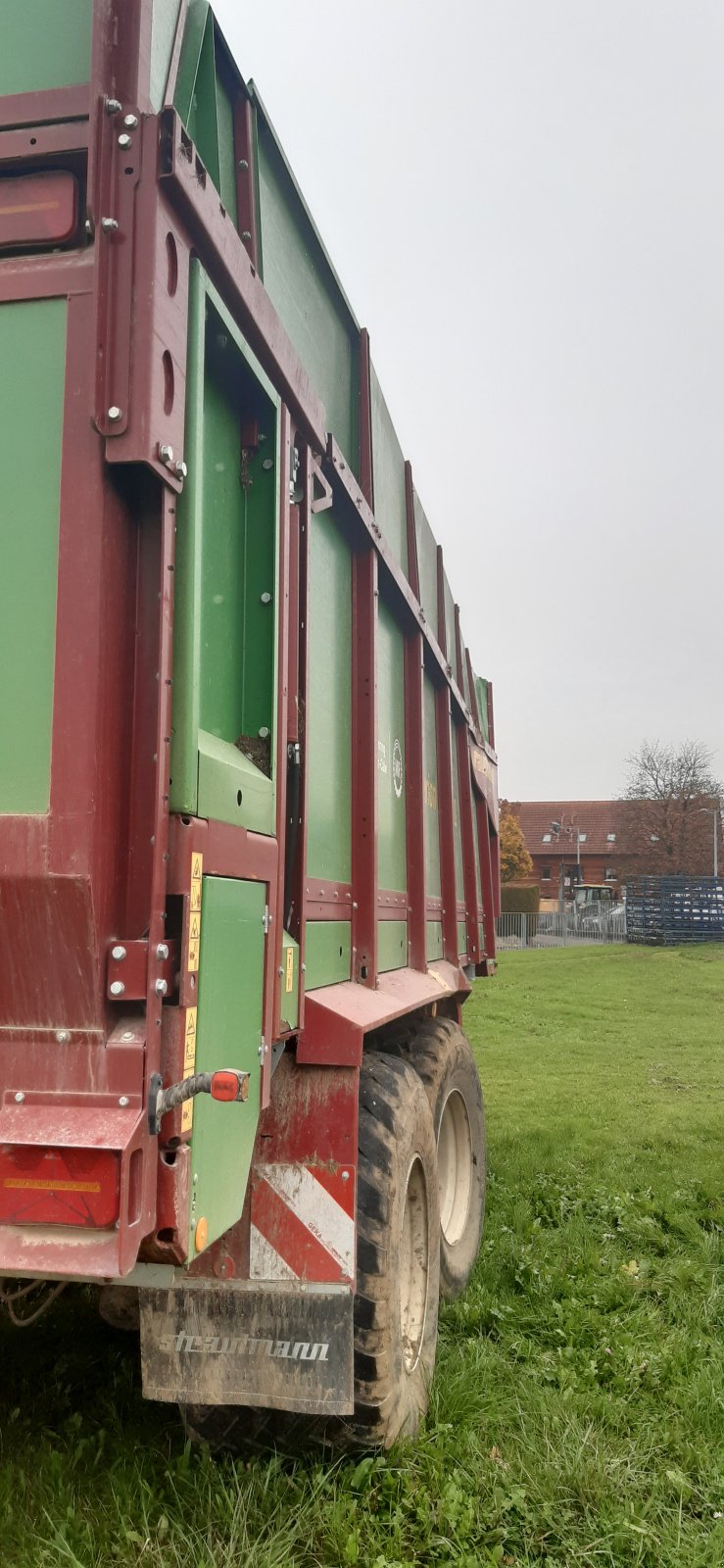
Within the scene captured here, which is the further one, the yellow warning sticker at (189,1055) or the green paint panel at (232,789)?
the green paint panel at (232,789)

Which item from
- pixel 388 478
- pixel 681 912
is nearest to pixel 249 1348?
pixel 388 478

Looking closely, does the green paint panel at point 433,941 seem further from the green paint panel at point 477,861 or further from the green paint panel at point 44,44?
the green paint panel at point 44,44

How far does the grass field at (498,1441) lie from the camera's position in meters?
2.49

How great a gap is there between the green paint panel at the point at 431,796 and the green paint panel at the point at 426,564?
307 millimetres

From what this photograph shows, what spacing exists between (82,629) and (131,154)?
83 cm

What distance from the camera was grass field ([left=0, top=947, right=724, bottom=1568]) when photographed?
8.18ft

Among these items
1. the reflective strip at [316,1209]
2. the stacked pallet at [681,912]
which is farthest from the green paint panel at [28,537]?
the stacked pallet at [681,912]

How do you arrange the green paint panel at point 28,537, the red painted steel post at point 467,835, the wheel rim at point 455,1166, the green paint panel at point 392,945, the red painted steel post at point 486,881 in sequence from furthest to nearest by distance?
the red painted steel post at point 486,881 → the red painted steel post at point 467,835 → the wheel rim at point 455,1166 → the green paint panel at point 392,945 → the green paint panel at point 28,537

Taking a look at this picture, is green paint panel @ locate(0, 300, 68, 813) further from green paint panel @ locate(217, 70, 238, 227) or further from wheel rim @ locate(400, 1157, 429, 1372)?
wheel rim @ locate(400, 1157, 429, 1372)

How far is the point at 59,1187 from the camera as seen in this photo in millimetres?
1706

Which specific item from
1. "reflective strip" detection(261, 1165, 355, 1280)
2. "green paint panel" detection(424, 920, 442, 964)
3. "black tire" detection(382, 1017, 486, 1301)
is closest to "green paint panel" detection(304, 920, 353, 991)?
"reflective strip" detection(261, 1165, 355, 1280)

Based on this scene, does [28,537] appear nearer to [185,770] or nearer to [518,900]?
[185,770]

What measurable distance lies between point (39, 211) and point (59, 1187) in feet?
5.38

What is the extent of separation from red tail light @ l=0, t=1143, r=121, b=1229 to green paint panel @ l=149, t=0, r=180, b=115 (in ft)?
5.84
